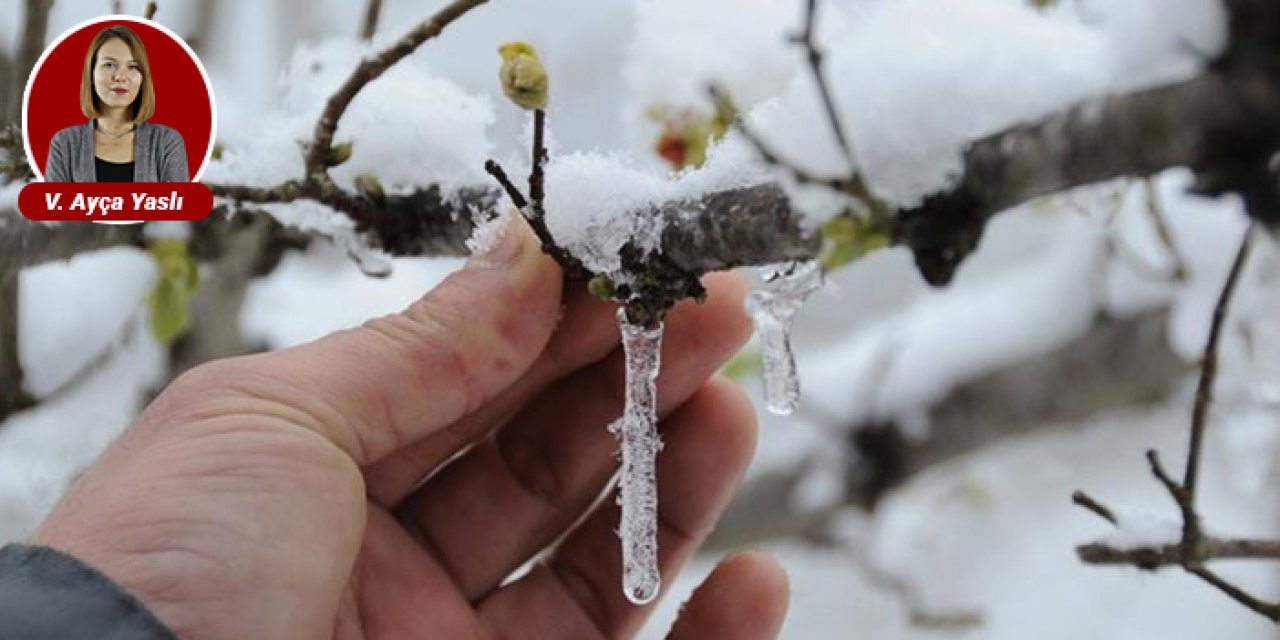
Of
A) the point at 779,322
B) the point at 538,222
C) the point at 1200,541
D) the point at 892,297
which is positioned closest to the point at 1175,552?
the point at 1200,541

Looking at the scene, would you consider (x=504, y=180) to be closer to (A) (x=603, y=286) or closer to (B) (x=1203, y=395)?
(A) (x=603, y=286)

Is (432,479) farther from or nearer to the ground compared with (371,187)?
nearer to the ground

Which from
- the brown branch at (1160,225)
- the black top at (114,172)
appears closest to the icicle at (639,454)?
Result: the brown branch at (1160,225)

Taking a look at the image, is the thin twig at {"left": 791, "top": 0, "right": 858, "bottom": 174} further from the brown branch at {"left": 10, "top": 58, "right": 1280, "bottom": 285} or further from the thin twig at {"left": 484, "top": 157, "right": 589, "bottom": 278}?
the thin twig at {"left": 484, "top": 157, "right": 589, "bottom": 278}

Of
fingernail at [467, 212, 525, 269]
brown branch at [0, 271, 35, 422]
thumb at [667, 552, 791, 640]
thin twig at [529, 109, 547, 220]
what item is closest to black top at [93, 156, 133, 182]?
brown branch at [0, 271, 35, 422]

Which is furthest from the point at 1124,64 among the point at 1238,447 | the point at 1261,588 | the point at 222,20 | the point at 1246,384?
the point at 1261,588

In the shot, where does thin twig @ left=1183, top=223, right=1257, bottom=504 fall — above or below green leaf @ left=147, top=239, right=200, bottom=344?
above

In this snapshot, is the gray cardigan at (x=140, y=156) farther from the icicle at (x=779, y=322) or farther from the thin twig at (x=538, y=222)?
the icicle at (x=779, y=322)
